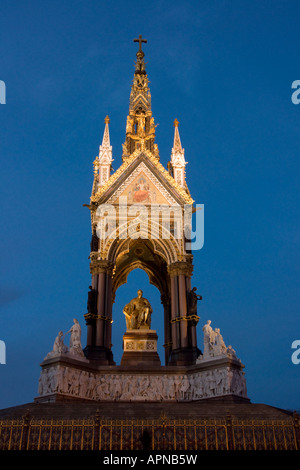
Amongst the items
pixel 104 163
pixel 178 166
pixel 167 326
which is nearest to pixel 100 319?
pixel 167 326

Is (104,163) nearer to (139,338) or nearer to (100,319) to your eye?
(100,319)

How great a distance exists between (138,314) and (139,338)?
1.36 metres

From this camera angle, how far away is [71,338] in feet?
63.5

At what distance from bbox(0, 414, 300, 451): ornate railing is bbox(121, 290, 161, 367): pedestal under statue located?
9452 millimetres

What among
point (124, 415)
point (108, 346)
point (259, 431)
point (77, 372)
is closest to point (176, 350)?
point (108, 346)

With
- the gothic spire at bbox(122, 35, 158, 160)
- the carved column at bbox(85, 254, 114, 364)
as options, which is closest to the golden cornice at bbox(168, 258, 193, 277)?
Answer: the carved column at bbox(85, 254, 114, 364)

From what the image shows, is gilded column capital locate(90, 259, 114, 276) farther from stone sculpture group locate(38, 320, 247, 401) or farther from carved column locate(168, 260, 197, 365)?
stone sculpture group locate(38, 320, 247, 401)

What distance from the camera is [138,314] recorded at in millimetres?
23281

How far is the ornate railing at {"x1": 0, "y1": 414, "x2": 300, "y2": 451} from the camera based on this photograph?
35.1ft

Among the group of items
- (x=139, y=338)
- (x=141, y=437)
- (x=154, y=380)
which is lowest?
(x=141, y=437)

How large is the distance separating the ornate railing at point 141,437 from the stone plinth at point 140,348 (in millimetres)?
9656

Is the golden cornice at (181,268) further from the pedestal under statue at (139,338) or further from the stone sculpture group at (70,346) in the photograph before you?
the stone sculpture group at (70,346)
